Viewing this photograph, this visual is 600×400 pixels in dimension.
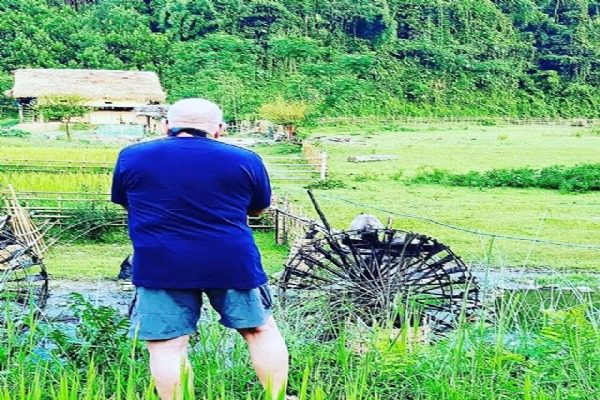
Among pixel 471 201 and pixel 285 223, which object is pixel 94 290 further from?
pixel 471 201

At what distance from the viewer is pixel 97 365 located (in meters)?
2.74

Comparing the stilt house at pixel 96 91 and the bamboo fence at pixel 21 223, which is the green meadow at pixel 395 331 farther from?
the stilt house at pixel 96 91

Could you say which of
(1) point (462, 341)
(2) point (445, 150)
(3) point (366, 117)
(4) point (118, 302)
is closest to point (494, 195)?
(2) point (445, 150)

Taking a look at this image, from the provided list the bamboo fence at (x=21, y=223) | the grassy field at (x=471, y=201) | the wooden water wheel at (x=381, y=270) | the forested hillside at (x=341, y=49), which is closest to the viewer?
the wooden water wheel at (x=381, y=270)

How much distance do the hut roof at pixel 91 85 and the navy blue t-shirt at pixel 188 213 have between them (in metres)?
29.2

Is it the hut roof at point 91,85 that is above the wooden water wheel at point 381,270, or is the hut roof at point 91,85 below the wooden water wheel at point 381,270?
above

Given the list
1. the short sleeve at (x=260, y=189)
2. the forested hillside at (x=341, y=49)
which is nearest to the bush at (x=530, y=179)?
the short sleeve at (x=260, y=189)

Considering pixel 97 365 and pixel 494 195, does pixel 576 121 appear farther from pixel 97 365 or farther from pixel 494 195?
pixel 97 365

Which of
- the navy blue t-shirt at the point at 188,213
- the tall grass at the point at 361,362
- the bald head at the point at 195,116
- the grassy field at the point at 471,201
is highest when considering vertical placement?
the bald head at the point at 195,116

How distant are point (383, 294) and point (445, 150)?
63.5ft

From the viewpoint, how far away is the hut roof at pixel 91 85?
30.5 meters

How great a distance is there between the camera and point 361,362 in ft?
8.61

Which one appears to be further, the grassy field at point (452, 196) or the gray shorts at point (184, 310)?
the grassy field at point (452, 196)

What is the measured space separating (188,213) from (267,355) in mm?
561
